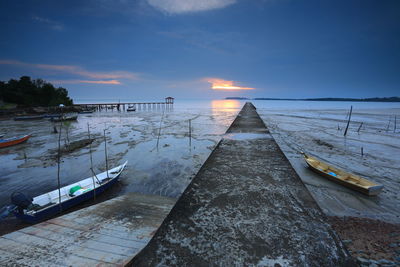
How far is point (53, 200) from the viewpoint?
6402mm

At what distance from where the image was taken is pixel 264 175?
3557 millimetres

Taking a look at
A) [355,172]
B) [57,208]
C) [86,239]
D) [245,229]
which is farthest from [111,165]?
[355,172]

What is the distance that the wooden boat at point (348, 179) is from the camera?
6969 mm

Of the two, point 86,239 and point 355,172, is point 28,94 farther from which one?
point 355,172

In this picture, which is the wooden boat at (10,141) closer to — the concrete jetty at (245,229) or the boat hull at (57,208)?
the boat hull at (57,208)

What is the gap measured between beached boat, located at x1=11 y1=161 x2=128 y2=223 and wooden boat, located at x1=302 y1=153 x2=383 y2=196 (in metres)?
10.8

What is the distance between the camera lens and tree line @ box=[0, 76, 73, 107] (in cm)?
4719

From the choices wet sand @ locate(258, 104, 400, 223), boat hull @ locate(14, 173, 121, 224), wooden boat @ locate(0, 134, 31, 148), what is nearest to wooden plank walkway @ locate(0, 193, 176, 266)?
boat hull @ locate(14, 173, 121, 224)

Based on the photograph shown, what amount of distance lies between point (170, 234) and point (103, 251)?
2.43m

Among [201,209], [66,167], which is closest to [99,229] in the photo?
[201,209]

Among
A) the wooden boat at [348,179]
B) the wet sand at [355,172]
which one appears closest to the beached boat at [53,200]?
the wet sand at [355,172]

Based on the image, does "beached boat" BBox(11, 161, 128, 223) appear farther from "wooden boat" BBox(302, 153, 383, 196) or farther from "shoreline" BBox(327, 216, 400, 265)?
"wooden boat" BBox(302, 153, 383, 196)

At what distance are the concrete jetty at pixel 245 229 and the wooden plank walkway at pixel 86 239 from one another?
6.20ft

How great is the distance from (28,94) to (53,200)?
64416 millimetres
